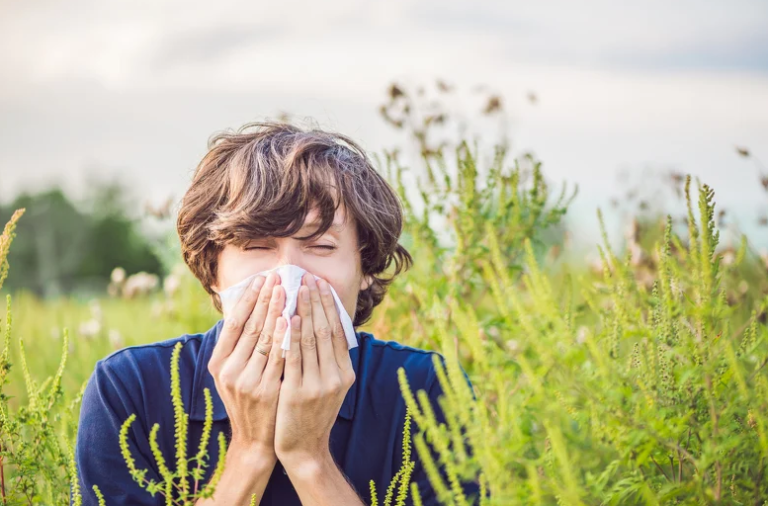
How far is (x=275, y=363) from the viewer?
201 centimetres

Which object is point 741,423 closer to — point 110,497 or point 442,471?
point 442,471

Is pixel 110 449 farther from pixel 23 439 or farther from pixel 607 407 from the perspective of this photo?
pixel 607 407

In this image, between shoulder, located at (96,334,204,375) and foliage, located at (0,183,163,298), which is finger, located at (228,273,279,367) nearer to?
shoulder, located at (96,334,204,375)

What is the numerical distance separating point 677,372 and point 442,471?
1007 millimetres

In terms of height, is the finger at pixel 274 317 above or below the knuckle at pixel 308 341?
above

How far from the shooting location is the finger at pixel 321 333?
204 cm

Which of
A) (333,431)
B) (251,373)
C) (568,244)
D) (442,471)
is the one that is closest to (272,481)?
(333,431)

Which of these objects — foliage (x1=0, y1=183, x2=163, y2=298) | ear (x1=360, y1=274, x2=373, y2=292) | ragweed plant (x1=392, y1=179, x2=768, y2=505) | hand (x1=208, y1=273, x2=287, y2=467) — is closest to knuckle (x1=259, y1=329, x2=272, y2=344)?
hand (x1=208, y1=273, x2=287, y2=467)

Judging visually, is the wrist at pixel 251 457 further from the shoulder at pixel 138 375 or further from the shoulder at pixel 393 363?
the shoulder at pixel 393 363

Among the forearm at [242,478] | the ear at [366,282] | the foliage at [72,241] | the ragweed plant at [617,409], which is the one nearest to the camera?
the ragweed plant at [617,409]

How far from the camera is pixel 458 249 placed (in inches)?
123

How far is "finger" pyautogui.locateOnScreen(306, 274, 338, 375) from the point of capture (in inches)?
80.1

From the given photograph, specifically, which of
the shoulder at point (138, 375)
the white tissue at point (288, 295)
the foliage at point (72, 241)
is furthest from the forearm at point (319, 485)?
the foliage at point (72, 241)

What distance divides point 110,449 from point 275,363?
20.9 inches
